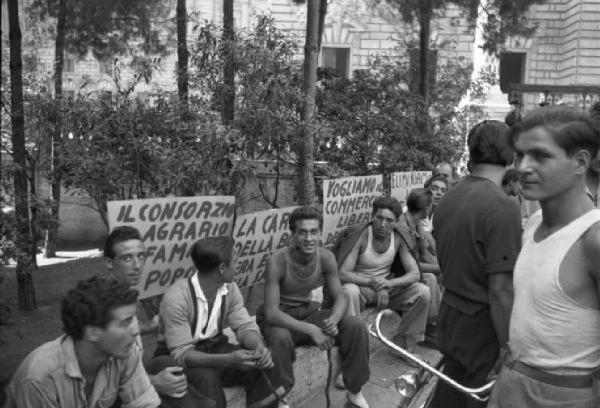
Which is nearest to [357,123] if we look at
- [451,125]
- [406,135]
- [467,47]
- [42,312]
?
[406,135]

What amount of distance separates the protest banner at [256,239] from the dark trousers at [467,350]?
98.5 inches

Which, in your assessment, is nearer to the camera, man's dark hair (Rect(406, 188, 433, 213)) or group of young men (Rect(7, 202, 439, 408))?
group of young men (Rect(7, 202, 439, 408))

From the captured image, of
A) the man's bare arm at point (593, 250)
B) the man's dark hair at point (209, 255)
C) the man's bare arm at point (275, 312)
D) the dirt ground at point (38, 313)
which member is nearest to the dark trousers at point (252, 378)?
the man's bare arm at point (275, 312)

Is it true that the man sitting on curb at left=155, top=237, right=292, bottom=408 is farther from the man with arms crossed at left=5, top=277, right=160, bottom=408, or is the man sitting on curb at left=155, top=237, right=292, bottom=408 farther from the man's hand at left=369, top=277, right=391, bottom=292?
the man's hand at left=369, top=277, right=391, bottom=292

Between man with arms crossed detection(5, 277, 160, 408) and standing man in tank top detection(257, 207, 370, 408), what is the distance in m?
1.52

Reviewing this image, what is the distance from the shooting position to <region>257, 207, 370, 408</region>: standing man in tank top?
4.31 meters

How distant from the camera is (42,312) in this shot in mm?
9570

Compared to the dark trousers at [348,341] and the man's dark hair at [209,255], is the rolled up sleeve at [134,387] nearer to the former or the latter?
the man's dark hair at [209,255]

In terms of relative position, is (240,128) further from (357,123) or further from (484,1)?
(484,1)

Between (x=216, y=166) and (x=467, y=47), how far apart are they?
21331mm

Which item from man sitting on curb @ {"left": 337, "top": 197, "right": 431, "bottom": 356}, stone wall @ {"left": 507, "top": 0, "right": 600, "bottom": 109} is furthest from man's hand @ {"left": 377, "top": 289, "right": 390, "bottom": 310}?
stone wall @ {"left": 507, "top": 0, "right": 600, "bottom": 109}

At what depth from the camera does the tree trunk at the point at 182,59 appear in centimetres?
726

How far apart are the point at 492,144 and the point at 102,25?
1369 centimetres

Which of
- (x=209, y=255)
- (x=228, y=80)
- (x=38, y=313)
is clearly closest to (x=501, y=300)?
(x=209, y=255)
